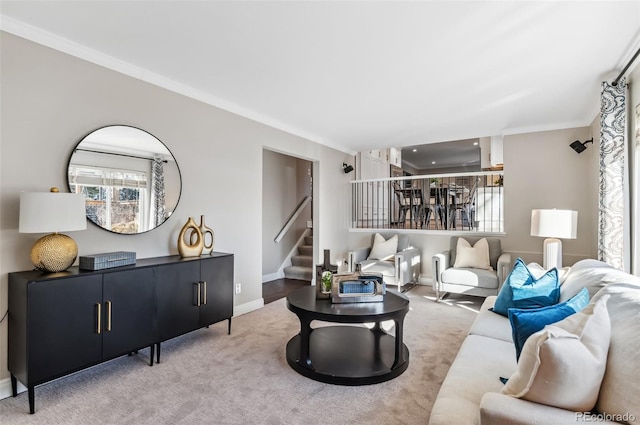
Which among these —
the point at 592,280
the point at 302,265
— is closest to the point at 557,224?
the point at 592,280

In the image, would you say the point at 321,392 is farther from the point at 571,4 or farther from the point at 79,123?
the point at 571,4

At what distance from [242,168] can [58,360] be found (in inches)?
102

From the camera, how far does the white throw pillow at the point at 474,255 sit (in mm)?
4590

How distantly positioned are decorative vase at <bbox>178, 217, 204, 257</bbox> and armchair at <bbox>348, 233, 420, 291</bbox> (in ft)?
7.63

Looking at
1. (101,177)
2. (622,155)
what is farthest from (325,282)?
(622,155)

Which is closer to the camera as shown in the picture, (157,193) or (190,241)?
(157,193)

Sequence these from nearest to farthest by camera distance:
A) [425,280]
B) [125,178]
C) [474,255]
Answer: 1. [125,178]
2. [474,255]
3. [425,280]

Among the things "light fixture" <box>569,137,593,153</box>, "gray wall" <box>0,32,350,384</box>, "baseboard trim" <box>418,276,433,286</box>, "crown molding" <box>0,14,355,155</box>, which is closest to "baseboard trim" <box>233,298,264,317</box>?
"gray wall" <box>0,32,350,384</box>

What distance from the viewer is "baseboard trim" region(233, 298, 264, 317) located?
3.93m

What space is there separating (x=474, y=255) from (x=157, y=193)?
416cm

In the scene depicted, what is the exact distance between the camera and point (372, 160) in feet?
25.6

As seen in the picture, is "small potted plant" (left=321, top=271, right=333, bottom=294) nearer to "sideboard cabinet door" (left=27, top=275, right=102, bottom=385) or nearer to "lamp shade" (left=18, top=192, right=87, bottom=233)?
"sideboard cabinet door" (left=27, top=275, right=102, bottom=385)

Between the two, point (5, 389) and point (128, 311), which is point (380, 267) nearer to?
point (128, 311)

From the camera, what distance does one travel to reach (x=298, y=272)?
628 cm
